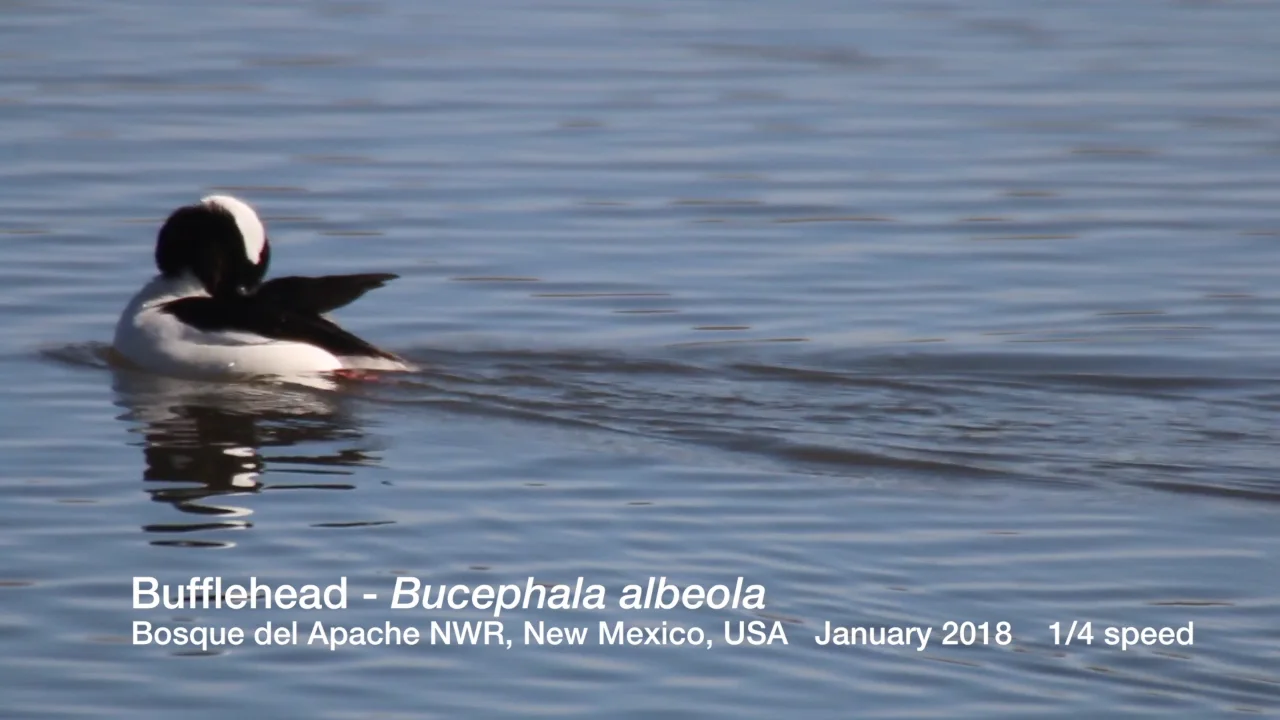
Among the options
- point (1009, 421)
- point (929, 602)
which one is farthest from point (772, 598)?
point (1009, 421)

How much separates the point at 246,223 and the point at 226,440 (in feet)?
5.99

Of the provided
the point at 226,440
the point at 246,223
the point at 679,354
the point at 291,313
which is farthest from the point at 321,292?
the point at 679,354

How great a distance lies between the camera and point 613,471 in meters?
9.59

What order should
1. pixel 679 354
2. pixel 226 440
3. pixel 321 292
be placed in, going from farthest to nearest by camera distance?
pixel 679 354
pixel 321 292
pixel 226 440

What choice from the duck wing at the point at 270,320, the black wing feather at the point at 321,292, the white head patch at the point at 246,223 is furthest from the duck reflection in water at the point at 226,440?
the white head patch at the point at 246,223

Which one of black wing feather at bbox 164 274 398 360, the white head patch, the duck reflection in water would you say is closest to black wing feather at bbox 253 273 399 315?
black wing feather at bbox 164 274 398 360

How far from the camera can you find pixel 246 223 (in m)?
11.8

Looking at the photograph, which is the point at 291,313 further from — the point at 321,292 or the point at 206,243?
the point at 206,243

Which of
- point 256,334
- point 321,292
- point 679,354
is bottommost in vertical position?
point 679,354

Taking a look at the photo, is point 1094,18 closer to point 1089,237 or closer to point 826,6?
point 826,6

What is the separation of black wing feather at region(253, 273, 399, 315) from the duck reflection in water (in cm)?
41

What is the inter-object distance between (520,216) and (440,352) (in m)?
2.70

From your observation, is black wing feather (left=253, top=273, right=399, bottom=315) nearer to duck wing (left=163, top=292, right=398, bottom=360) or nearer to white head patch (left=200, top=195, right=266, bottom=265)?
duck wing (left=163, top=292, right=398, bottom=360)

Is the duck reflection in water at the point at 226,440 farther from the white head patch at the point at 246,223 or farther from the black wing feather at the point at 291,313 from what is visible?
the white head patch at the point at 246,223
